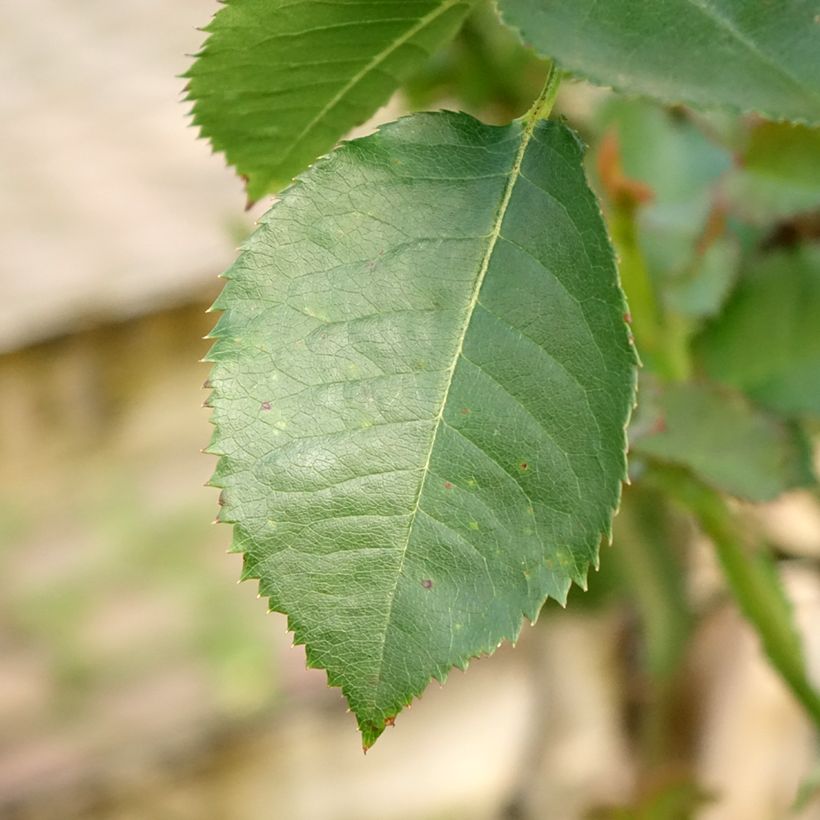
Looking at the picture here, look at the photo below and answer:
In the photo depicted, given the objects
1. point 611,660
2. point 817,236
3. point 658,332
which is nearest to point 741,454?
point 658,332

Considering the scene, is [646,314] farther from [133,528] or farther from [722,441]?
[133,528]

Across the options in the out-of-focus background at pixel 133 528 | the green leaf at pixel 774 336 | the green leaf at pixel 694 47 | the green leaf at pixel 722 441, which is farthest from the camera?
the out-of-focus background at pixel 133 528

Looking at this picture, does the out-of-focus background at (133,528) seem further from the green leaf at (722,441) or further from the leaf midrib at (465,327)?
the leaf midrib at (465,327)

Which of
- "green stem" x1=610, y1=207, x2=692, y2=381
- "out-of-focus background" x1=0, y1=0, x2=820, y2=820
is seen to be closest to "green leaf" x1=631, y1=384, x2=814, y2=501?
"green stem" x1=610, y1=207, x2=692, y2=381

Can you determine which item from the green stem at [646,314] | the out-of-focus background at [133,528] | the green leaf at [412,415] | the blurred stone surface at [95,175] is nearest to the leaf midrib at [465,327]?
A: the green leaf at [412,415]

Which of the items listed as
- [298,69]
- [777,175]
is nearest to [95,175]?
[777,175]

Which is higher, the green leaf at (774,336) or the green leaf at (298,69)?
the green leaf at (298,69)

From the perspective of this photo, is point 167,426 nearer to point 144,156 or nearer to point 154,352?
point 154,352
